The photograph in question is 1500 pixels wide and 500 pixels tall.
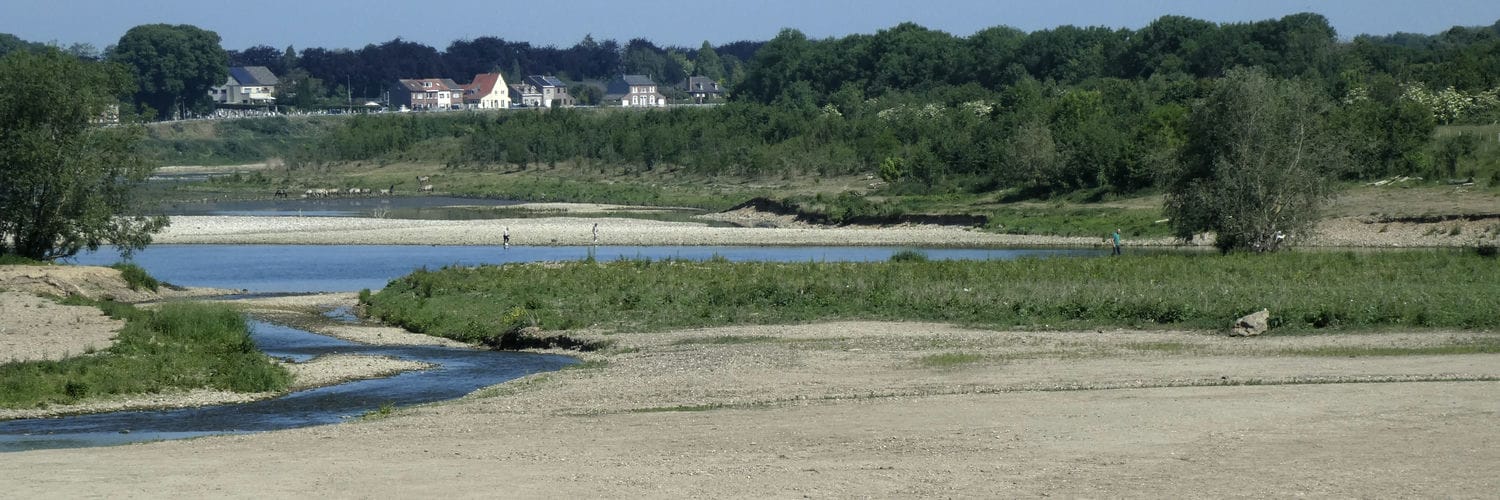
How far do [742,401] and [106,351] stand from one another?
Result: 13097mm

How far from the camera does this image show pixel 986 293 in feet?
125

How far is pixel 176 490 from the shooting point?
17.0 meters

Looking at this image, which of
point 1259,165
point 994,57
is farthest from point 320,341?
point 994,57

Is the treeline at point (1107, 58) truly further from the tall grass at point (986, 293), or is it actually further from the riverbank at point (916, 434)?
the riverbank at point (916, 434)

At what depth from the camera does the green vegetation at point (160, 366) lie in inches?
1045

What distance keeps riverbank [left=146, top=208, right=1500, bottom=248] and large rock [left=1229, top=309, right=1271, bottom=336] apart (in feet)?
99.1

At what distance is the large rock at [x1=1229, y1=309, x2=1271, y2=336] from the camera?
103ft

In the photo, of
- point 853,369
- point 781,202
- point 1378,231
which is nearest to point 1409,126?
point 1378,231

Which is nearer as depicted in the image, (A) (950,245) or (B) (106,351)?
(B) (106,351)

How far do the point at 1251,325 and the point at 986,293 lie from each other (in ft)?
26.0

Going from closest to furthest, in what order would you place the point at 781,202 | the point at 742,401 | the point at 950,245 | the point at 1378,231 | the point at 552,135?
1. the point at 742,401
2. the point at 1378,231
3. the point at 950,245
4. the point at 781,202
5. the point at 552,135

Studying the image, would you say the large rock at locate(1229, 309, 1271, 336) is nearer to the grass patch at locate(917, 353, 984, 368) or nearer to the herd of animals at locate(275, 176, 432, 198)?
the grass patch at locate(917, 353, 984, 368)

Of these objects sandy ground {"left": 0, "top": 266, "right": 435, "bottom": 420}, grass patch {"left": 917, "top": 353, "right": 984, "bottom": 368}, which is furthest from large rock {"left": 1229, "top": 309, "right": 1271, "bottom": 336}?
sandy ground {"left": 0, "top": 266, "right": 435, "bottom": 420}

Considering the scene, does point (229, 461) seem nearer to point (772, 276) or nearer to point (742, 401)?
point (742, 401)
